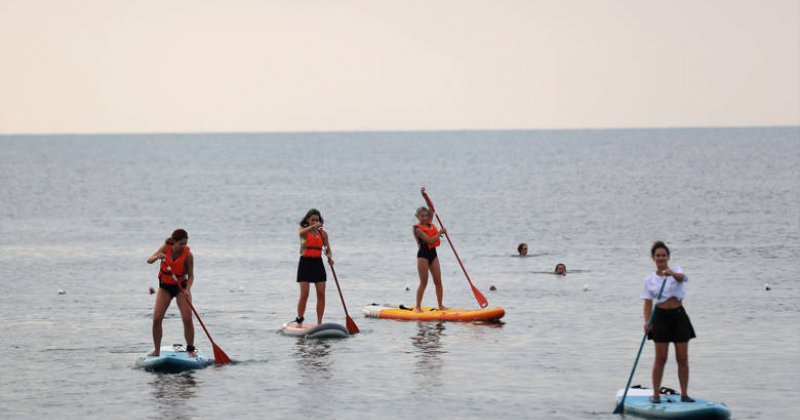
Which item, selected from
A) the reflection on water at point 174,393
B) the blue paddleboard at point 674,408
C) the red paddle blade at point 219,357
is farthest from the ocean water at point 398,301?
the blue paddleboard at point 674,408

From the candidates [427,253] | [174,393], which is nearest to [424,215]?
[427,253]

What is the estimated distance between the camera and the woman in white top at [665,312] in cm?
1513

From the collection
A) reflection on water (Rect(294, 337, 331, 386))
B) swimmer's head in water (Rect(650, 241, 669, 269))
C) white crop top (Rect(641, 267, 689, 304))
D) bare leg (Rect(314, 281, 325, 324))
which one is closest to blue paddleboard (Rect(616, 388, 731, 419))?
white crop top (Rect(641, 267, 689, 304))

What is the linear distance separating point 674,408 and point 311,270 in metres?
7.53

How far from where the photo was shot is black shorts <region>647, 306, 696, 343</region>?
15344mm

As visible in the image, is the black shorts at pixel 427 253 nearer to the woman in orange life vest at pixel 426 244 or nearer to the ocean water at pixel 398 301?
the woman in orange life vest at pixel 426 244

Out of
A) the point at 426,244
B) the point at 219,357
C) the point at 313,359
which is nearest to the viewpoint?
the point at 219,357

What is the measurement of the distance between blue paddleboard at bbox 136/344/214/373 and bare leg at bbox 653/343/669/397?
6553mm

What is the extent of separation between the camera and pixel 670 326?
50.4 ft

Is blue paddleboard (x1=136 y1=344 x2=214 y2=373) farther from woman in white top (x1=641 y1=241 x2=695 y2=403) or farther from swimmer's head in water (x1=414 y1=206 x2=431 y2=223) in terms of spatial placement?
woman in white top (x1=641 y1=241 x2=695 y2=403)

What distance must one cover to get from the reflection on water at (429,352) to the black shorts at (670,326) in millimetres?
3756

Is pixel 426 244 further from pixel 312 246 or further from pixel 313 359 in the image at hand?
pixel 313 359

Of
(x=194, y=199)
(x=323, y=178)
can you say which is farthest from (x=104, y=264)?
(x=323, y=178)

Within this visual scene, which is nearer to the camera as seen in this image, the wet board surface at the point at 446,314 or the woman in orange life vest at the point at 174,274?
the woman in orange life vest at the point at 174,274
